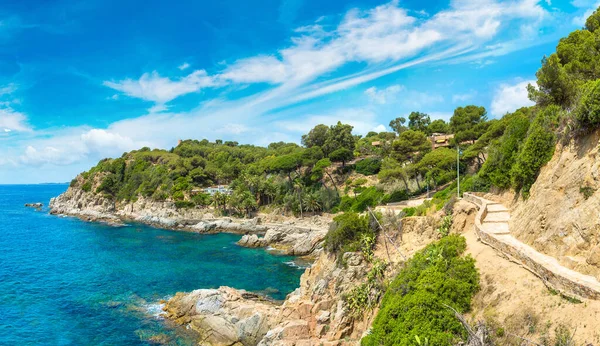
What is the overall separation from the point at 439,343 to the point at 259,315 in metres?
11.8

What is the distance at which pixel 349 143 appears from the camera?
73688 millimetres

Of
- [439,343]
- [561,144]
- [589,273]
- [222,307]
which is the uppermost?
[561,144]

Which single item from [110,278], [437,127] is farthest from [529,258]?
[437,127]

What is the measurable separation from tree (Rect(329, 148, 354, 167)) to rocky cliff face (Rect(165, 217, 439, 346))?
148ft

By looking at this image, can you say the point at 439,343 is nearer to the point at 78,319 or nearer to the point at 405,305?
the point at 405,305

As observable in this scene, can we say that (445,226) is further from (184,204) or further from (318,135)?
(184,204)

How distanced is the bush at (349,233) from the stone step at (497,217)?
6.82 metres

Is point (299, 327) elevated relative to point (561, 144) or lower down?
lower down

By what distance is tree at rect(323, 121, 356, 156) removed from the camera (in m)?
73.2

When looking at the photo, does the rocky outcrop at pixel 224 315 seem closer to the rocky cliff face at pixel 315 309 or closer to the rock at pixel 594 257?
the rocky cliff face at pixel 315 309

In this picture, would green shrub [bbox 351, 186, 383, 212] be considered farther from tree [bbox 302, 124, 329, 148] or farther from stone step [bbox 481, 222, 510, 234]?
stone step [bbox 481, 222, 510, 234]

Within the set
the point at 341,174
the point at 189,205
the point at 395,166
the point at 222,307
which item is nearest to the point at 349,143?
the point at 341,174

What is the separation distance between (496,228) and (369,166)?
49611 mm

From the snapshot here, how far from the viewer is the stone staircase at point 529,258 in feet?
32.9
